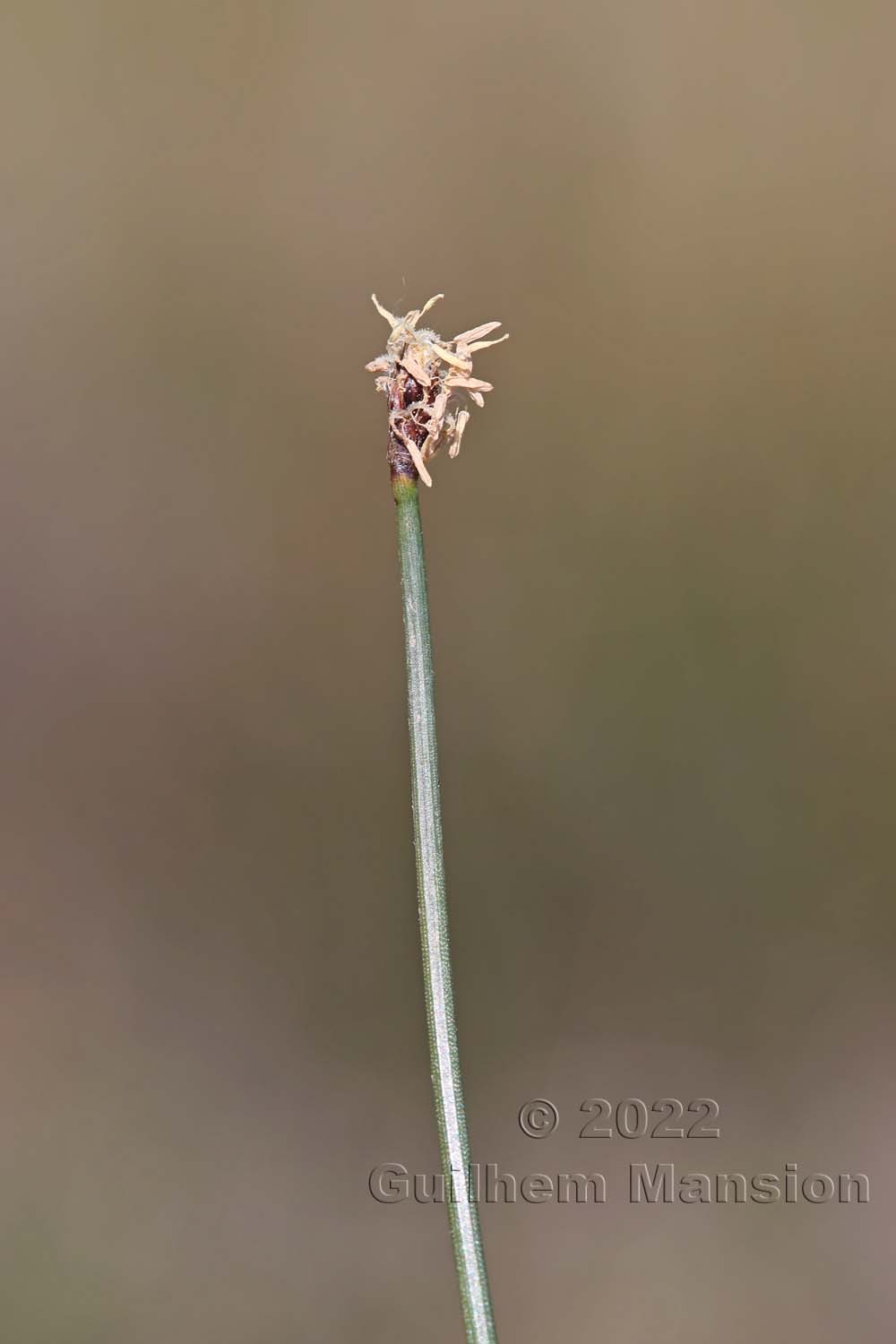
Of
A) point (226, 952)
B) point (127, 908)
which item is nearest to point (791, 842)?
point (226, 952)

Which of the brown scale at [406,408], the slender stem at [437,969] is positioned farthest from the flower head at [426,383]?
the slender stem at [437,969]

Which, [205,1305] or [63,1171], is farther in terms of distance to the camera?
[63,1171]

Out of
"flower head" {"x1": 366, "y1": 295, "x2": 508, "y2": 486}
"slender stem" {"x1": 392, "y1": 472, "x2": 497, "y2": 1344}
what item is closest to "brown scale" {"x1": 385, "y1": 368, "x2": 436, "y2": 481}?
"flower head" {"x1": 366, "y1": 295, "x2": 508, "y2": 486}

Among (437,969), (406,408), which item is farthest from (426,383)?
(437,969)

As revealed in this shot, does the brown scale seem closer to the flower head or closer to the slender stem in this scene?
the flower head

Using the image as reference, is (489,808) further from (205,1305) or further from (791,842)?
(205,1305)
